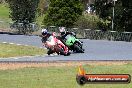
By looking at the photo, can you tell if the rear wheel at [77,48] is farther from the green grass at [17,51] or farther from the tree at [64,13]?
the tree at [64,13]

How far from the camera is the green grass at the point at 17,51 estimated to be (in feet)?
70.9

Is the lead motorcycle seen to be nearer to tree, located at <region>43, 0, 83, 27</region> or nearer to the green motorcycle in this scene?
the green motorcycle

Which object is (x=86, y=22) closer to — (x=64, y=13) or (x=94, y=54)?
(x=64, y=13)

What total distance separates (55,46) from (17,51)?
233cm

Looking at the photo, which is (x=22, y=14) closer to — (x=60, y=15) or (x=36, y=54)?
(x=60, y=15)

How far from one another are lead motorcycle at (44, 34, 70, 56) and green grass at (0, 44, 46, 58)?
1.15 meters

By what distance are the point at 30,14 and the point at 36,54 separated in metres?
17.8

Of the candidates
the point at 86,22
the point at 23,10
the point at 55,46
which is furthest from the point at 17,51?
the point at 86,22

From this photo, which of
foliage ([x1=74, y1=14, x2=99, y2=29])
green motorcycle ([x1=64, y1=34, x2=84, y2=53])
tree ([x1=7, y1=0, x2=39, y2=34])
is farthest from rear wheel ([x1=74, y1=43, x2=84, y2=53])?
foliage ([x1=74, y1=14, x2=99, y2=29])

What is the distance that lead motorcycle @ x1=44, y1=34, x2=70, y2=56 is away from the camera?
21045mm

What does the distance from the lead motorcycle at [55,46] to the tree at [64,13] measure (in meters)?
18.8

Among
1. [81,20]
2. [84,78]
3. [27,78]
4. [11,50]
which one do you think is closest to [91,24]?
[81,20]

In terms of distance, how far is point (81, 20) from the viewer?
42562 millimetres

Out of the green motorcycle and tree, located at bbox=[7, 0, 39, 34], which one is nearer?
the green motorcycle
